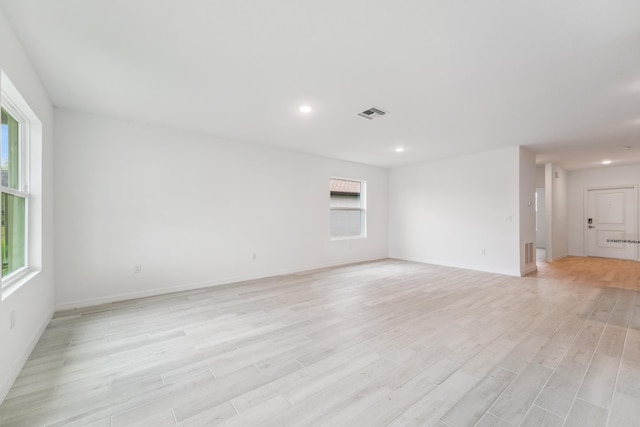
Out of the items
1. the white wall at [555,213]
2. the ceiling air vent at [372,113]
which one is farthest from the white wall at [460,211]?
the ceiling air vent at [372,113]

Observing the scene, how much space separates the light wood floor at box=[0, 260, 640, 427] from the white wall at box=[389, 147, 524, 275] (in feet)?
5.99

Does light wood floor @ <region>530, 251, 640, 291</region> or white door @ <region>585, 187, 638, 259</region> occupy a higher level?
white door @ <region>585, 187, 638, 259</region>

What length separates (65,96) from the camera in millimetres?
3090

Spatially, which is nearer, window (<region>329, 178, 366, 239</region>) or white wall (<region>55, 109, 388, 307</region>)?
white wall (<region>55, 109, 388, 307</region>)

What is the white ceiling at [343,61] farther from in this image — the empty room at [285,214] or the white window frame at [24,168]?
the white window frame at [24,168]

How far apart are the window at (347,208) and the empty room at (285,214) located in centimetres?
85

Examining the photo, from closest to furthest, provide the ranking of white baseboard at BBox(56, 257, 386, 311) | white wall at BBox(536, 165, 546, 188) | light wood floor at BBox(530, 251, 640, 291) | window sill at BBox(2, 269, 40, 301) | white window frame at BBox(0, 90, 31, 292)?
window sill at BBox(2, 269, 40, 301), white window frame at BBox(0, 90, 31, 292), white baseboard at BBox(56, 257, 386, 311), light wood floor at BBox(530, 251, 640, 291), white wall at BBox(536, 165, 546, 188)

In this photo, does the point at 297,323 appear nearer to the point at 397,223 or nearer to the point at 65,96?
the point at 65,96

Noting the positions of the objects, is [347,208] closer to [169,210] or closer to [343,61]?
[169,210]

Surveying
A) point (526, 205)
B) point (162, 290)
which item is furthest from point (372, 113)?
point (526, 205)

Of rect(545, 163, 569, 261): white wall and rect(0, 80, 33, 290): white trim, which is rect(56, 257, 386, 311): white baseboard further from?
rect(545, 163, 569, 261): white wall

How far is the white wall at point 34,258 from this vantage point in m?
1.85

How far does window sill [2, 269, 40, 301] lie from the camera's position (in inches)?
78.3

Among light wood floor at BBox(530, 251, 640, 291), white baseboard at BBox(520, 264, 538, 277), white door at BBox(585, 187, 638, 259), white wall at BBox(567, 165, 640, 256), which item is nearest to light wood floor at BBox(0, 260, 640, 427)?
light wood floor at BBox(530, 251, 640, 291)
